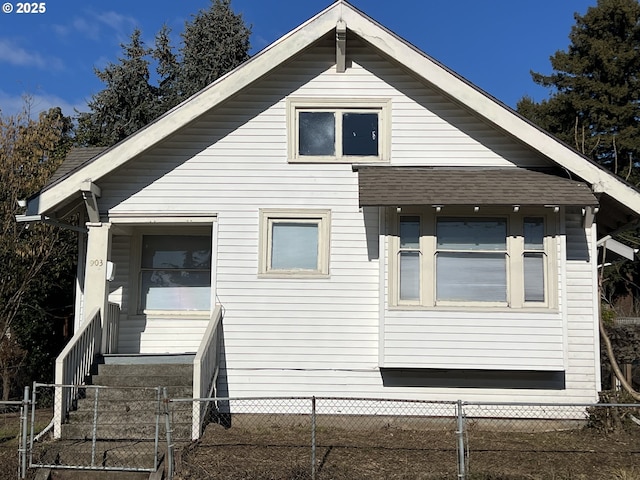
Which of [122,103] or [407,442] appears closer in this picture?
[407,442]

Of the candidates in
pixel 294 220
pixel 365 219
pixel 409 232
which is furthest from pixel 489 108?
pixel 294 220

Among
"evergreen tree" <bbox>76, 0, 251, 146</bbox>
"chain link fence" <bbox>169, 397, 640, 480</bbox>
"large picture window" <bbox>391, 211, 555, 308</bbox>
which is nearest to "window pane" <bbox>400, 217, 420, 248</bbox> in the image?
"large picture window" <bbox>391, 211, 555, 308</bbox>

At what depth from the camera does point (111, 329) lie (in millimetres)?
10516

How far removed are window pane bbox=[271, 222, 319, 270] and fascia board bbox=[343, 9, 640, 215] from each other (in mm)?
3000

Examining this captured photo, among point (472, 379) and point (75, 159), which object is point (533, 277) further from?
point (75, 159)

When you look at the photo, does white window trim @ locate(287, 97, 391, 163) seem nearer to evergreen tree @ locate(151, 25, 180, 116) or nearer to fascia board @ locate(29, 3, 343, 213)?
fascia board @ locate(29, 3, 343, 213)

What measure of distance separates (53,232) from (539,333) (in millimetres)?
10368

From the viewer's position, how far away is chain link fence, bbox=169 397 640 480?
728cm

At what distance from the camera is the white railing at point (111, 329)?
10.2m

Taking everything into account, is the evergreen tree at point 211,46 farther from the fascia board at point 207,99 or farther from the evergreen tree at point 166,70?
the fascia board at point 207,99

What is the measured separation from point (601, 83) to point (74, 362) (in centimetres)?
3137

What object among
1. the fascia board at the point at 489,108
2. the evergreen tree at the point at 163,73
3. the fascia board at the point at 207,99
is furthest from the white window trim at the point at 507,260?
the evergreen tree at the point at 163,73

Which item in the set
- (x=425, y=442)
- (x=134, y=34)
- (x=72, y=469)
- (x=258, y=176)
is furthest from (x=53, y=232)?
(x=134, y=34)

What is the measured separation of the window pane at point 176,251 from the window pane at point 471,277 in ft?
14.4
